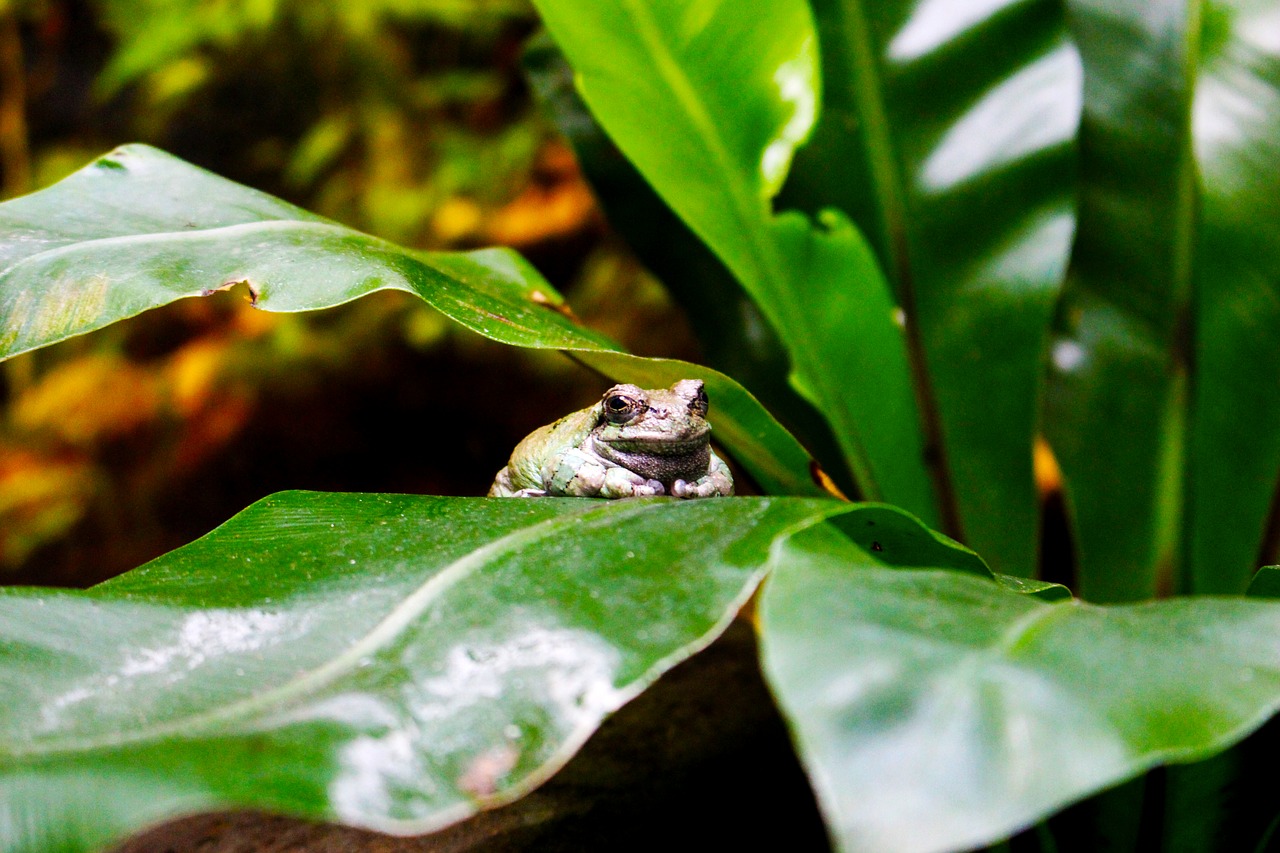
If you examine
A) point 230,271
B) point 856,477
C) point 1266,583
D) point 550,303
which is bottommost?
point 856,477

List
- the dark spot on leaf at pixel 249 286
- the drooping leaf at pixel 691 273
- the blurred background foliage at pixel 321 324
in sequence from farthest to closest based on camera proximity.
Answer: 1. the blurred background foliage at pixel 321 324
2. the drooping leaf at pixel 691 273
3. the dark spot on leaf at pixel 249 286

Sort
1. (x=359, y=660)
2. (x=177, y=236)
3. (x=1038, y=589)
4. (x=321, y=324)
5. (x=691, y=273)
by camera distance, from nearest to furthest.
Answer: (x=359, y=660)
(x=1038, y=589)
(x=177, y=236)
(x=691, y=273)
(x=321, y=324)

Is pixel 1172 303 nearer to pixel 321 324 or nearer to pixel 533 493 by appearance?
pixel 533 493

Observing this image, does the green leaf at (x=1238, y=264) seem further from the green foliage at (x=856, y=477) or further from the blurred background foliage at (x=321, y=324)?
the blurred background foliage at (x=321, y=324)

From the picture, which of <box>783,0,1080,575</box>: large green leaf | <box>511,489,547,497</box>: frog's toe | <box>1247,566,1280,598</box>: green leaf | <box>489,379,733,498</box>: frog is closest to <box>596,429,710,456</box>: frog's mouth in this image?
<box>489,379,733,498</box>: frog

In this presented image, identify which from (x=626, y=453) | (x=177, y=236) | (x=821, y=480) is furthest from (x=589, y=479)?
(x=177, y=236)

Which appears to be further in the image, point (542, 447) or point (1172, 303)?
point (1172, 303)

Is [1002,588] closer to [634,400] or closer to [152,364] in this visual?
[634,400]

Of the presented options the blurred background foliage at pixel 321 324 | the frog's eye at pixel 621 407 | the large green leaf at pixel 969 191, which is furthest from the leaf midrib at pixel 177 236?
the blurred background foliage at pixel 321 324
